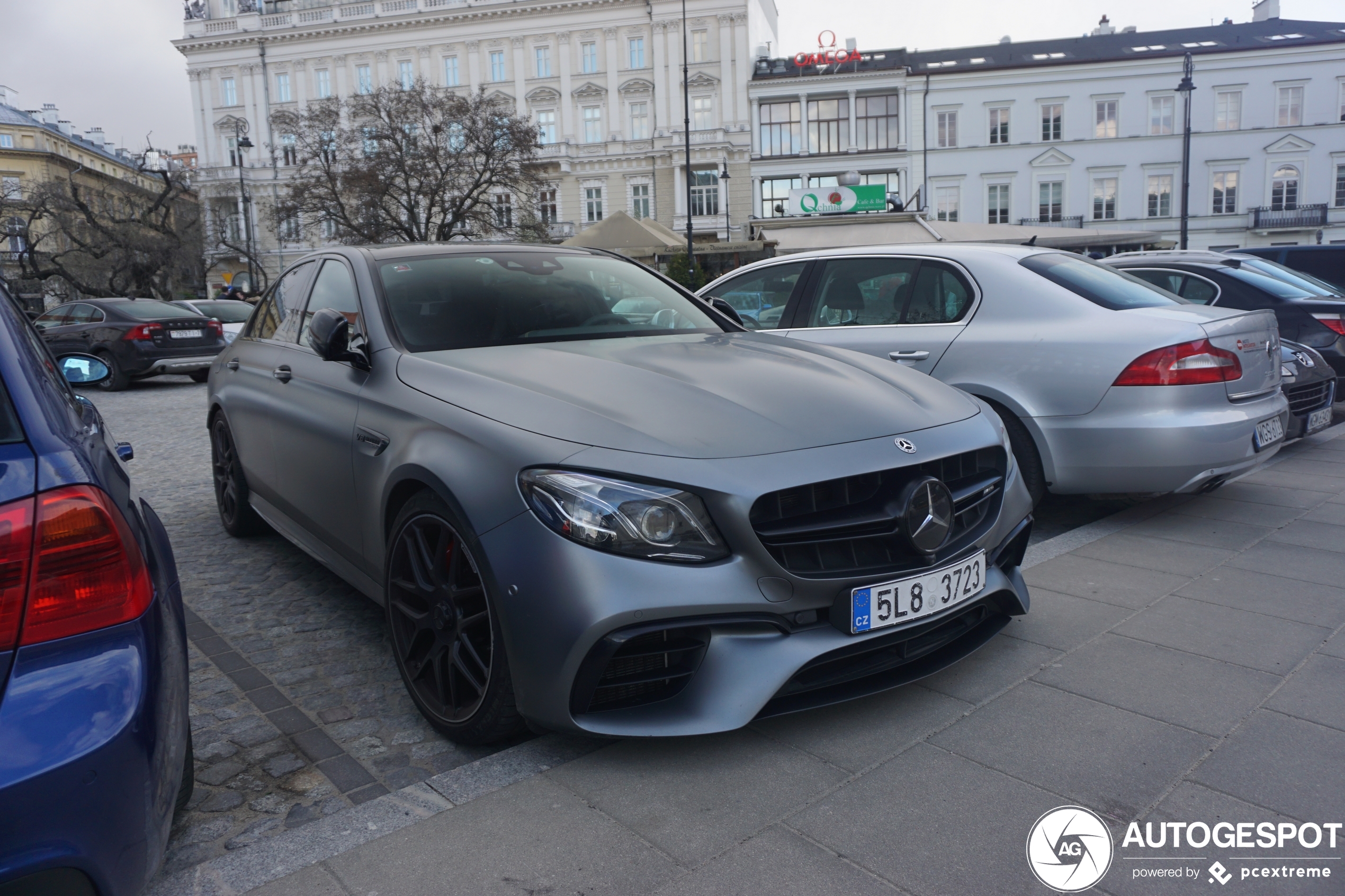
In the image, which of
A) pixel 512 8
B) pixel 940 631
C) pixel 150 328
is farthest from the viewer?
pixel 512 8

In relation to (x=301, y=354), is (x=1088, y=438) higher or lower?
lower

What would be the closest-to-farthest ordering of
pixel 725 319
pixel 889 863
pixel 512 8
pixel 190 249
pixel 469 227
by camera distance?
pixel 889 863 → pixel 725 319 → pixel 190 249 → pixel 469 227 → pixel 512 8

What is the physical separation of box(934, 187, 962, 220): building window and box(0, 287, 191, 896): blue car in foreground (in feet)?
192

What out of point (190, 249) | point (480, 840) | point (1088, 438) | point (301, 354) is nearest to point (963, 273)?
point (1088, 438)

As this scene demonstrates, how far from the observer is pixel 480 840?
83.7 inches

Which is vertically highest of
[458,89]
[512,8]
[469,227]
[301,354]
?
[512,8]

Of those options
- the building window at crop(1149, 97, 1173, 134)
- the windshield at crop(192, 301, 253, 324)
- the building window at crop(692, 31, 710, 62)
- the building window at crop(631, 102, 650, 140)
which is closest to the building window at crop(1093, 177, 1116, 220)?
the building window at crop(1149, 97, 1173, 134)

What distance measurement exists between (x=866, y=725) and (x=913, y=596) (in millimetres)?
413

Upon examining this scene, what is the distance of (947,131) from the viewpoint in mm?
55625

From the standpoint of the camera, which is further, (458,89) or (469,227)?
(458,89)

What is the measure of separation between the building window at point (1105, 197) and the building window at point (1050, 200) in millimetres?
1799

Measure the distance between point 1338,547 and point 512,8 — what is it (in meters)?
67.8

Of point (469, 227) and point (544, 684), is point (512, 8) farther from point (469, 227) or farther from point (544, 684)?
point (544, 684)
